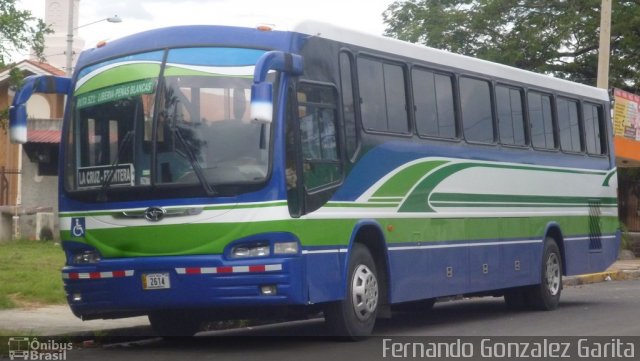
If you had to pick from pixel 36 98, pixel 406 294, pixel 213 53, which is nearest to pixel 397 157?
pixel 406 294

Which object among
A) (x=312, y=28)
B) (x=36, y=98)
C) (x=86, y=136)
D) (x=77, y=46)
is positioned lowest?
(x=86, y=136)

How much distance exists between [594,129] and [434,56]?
223 inches

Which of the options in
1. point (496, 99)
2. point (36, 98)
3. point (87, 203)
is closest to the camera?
point (87, 203)

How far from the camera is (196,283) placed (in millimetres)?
10719

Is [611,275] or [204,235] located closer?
[204,235]

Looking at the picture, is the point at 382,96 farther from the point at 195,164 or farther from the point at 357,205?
the point at 195,164

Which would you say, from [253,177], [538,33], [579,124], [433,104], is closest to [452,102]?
[433,104]

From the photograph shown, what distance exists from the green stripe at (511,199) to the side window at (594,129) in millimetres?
838

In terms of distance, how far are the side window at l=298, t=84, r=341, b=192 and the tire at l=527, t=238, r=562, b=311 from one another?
590 centimetres

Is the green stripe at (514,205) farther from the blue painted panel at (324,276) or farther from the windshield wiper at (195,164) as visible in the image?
the windshield wiper at (195,164)

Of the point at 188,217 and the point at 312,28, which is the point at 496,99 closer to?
the point at 312,28

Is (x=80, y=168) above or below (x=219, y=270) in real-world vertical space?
above

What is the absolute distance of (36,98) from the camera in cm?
4216

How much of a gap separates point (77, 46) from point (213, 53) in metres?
44.7
